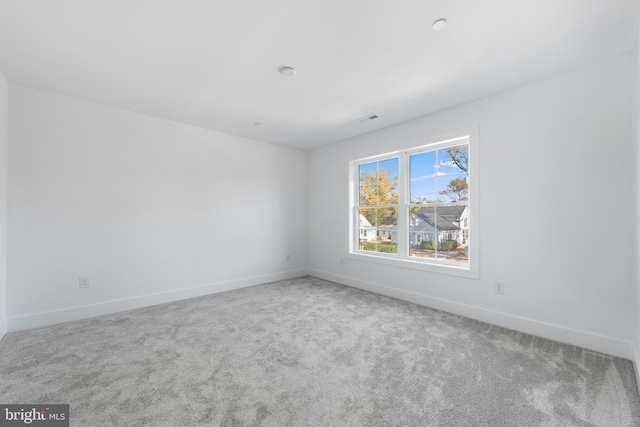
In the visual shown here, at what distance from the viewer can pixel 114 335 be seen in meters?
2.61

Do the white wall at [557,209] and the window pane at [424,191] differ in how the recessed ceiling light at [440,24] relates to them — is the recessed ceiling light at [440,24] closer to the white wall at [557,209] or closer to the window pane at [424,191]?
the white wall at [557,209]

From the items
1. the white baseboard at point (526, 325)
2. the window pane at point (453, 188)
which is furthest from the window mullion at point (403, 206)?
the white baseboard at point (526, 325)

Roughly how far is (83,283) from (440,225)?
4.31 metres

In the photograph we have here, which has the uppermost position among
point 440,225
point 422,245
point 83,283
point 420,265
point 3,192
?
point 3,192

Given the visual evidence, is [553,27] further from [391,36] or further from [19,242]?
[19,242]

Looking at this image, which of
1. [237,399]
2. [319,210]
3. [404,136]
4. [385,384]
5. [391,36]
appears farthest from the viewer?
[319,210]

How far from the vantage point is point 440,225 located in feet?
11.6

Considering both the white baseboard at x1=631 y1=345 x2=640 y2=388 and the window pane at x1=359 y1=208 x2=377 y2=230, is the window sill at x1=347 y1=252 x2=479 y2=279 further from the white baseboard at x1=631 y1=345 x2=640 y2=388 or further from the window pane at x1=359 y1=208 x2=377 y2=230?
the white baseboard at x1=631 y1=345 x2=640 y2=388

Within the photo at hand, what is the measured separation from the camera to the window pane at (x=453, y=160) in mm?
3330

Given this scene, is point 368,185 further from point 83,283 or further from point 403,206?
point 83,283

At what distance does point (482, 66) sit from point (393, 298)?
2874 millimetres

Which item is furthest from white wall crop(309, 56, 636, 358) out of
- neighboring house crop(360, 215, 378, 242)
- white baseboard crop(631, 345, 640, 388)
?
neighboring house crop(360, 215, 378, 242)

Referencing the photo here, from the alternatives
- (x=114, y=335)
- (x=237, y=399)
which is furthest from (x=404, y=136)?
(x=114, y=335)

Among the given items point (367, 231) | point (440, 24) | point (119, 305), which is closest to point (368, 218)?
point (367, 231)
